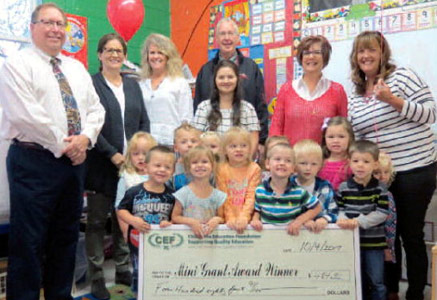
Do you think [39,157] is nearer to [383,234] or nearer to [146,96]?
[146,96]

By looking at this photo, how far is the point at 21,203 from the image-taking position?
215 centimetres

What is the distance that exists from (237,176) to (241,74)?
97 cm

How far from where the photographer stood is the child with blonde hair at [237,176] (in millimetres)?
2078

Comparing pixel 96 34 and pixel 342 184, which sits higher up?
pixel 96 34

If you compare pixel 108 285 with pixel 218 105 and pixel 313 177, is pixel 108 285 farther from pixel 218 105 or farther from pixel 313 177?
pixel 313 177

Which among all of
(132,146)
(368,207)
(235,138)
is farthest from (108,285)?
(368,207)

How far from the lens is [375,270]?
2057 millimetres

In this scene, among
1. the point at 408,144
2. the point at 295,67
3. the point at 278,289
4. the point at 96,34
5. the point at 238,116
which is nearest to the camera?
the point at 278,289

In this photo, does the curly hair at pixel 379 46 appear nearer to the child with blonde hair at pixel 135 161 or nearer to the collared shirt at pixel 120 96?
the child with blonde hair at pixel 135 161

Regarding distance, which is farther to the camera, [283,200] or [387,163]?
[387,163]

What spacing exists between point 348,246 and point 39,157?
1.49 m

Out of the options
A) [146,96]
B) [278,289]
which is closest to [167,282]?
[278,289]

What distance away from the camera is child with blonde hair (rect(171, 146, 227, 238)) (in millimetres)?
2029

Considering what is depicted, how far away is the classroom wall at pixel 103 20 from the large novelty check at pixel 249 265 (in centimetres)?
255
